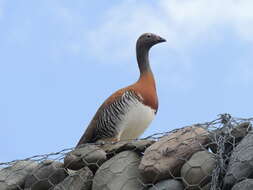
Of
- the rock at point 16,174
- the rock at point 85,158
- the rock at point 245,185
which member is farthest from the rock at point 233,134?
the rock at point 16,174

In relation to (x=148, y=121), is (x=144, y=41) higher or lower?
higher

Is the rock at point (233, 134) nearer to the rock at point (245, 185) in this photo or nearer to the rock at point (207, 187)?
the rock at point (207, 187)

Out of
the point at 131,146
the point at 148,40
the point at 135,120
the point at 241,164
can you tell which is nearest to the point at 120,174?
the point at 131,146

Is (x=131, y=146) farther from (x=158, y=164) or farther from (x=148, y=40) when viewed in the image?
(x=148, y=40)

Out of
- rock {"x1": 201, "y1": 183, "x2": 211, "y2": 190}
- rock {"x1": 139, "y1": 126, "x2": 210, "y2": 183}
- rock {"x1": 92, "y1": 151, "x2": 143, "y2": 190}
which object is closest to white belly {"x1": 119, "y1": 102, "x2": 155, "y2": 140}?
rock {"x1": 92, "y1": 151, "x2": 143, "y2": 190}

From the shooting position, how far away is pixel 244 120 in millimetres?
4707

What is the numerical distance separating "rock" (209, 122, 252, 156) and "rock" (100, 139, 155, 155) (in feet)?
1.83

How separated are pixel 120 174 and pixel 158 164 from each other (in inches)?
13.3

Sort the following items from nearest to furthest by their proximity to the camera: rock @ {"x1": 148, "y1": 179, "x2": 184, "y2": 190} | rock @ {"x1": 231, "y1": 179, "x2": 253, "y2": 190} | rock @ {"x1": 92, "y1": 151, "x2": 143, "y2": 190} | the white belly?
rock @ {"x1": 231, "y1": 179, "x2": 253, "y2": 190}, rock @ {"x1": 148, "y1": 179, "x2": 184, "y2": 190}, rock @ {"x1": 92, "y1": 151, "x2": 143, "y2": 190}, the white belly

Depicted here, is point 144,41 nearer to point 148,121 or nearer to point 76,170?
point 148,121

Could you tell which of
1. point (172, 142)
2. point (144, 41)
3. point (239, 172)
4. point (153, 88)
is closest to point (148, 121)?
point (153, 88)

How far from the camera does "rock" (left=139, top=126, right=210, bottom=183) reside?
15.4 feet

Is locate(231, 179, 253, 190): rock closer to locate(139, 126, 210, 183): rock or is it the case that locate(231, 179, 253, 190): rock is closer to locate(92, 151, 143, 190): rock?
locate(139, 126, 210, 183): rock

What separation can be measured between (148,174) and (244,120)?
0.71 metres
